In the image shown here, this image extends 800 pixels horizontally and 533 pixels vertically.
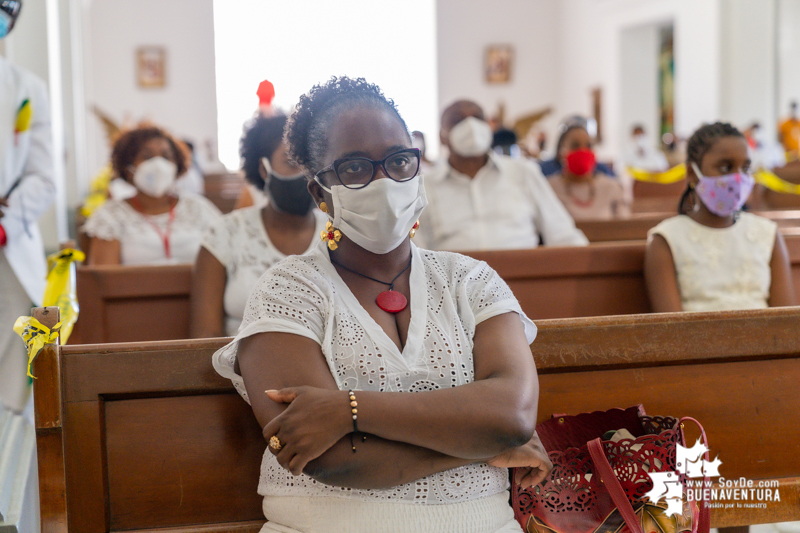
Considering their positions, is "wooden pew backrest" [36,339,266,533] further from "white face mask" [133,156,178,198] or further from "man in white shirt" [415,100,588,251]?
"white face mask" [133,156,178,198]

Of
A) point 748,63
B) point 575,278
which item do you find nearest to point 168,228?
point 575,278

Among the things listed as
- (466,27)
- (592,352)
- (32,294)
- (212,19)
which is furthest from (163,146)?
(466,27)

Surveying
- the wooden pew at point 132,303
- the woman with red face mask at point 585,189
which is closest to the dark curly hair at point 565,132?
the woman with red face mask at point 585,189

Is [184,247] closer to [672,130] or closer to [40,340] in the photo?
[40,340]

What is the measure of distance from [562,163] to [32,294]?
11.9 feet

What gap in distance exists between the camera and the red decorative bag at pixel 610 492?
1415mm

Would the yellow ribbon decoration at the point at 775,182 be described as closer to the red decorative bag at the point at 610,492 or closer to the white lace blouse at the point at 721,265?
the white lace blouse at the point at 721,265

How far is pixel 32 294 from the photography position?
2.85 m

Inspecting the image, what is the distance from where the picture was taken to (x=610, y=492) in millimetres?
1413

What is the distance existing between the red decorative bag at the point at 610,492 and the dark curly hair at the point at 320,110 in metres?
0.72

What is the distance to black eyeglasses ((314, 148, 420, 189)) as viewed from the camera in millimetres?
1463

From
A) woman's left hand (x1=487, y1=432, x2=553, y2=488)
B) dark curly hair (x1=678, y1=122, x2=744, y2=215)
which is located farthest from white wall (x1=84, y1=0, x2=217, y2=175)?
woman's left hand (x1=487, y1=432, x2=553, y2=488)

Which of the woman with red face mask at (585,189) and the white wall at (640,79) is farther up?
the white wall at (640,79)

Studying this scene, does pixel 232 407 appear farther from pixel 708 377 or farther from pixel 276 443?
pixel 708 377
